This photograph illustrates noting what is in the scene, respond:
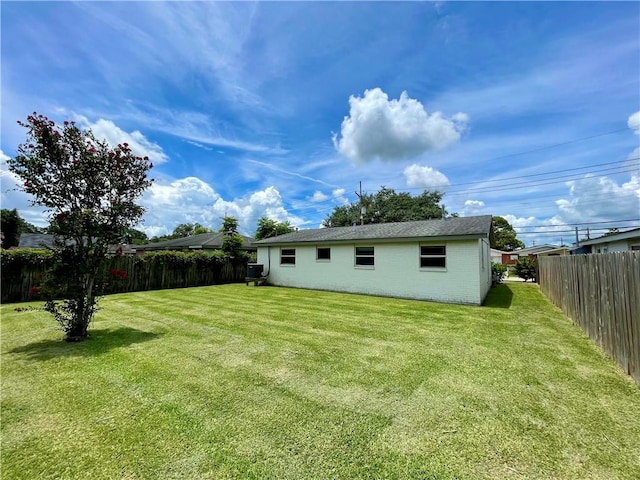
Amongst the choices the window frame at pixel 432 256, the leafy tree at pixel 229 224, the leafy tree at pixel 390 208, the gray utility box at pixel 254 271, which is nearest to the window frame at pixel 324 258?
the gray utility box at pixel 254 271

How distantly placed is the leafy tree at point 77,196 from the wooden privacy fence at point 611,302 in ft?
27.9

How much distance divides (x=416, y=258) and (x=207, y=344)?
8.43 metres

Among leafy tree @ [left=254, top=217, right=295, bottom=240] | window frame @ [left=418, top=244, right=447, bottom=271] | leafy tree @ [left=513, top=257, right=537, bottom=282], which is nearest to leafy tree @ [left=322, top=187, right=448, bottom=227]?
leafy tree @ [left=254, top=217, right=295, bottom=240]

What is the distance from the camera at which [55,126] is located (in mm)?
5246

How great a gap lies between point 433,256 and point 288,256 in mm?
7777

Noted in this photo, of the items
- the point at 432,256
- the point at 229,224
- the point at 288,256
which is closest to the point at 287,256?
the point at 288,256

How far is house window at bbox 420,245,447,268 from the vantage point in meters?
10.6

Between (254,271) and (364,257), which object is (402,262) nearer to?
(364,257)

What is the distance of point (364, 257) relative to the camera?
12.6 meters

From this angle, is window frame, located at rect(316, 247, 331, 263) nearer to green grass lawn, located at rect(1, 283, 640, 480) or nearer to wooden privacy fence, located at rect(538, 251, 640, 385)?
green grass lawn, located at rect(1, 283, 640, 480)

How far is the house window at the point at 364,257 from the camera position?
40.8 feet

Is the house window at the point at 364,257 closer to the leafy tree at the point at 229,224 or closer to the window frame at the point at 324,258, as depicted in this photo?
the window frame at the point at 324,258

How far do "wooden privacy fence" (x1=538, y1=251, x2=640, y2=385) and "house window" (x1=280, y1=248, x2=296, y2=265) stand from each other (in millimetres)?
11392

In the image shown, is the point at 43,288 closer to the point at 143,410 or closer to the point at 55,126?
the point at 55,126
